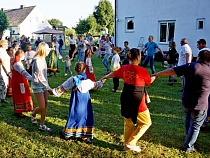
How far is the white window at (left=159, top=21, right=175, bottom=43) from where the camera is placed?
56.4 ft

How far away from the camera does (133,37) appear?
19125mm

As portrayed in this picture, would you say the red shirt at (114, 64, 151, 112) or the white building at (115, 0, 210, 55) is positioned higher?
the white building at (115, 0, 210, 55)

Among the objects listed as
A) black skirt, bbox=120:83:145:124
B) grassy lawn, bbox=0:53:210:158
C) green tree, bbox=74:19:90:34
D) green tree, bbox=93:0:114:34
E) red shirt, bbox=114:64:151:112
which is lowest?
grassy lawn, bbox=0:53:210:158

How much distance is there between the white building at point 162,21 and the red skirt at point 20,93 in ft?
41.0

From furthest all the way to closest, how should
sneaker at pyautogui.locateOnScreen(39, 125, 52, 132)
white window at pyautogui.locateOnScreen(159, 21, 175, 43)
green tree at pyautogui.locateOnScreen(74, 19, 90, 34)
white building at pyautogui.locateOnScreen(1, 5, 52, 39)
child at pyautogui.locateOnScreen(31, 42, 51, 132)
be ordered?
white building at pyautogui.locateOnScreen(1, 5, 52, 39) < green tree at pyautogui.locateOnScreen(74, 19, 90, 34) < white window at pyautogui.locateOnScreen(159, 21, 175, 43) < sneaker at pyautogui.locateOnScreen(39, 125, 52, 132) < child at pyautogui.locateOnScreen(31, 42, 51, 132)

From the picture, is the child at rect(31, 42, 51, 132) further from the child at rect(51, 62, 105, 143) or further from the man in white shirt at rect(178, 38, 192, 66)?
the man in white shirt at rect(178, 38, 192, 66)

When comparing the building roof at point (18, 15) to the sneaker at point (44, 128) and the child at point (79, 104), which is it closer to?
the sneaker at point (44, 128)

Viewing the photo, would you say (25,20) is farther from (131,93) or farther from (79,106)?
(131,93)

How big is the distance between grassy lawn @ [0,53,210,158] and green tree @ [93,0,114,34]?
40.6 meters

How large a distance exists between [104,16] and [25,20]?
1915 cm

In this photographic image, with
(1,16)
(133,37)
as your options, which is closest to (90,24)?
(1,16)

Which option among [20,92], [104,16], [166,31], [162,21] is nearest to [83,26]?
[104,16]

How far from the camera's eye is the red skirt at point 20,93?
5805mm

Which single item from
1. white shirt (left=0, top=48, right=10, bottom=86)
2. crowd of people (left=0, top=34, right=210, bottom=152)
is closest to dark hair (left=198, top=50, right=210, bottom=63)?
crowd of people (left=0, top=34, right=210, bottom=152)
